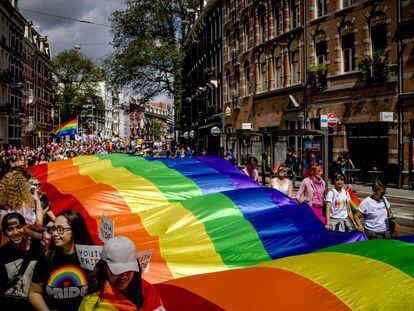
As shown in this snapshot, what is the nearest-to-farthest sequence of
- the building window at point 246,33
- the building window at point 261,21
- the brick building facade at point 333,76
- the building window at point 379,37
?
the brick building facade at point 333,76, the building window at point 379,37, the building window at point 261,21, the building window at point 246,33

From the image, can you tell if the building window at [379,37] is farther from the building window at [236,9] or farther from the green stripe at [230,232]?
the building window at [236,9]

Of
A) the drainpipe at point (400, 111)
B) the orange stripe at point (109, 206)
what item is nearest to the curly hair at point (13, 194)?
the orange stripe at point (109, 206)

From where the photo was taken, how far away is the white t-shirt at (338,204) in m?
8.09

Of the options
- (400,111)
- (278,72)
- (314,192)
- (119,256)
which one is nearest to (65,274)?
(119,256)

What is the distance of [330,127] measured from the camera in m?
24.1

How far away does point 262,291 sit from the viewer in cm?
339

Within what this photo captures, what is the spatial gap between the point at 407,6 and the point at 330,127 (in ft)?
21.9

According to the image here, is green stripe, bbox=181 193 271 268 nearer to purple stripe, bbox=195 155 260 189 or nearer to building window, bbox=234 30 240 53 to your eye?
purple stripe, bbox=195 155 260 189

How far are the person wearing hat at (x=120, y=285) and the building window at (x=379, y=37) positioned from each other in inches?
810

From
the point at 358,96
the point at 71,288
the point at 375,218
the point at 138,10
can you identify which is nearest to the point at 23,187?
the point at 71,288

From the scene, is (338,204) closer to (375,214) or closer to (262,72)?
(375,214)

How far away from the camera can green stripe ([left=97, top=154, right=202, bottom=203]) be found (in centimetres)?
933

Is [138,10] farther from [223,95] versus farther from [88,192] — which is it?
[88,192]

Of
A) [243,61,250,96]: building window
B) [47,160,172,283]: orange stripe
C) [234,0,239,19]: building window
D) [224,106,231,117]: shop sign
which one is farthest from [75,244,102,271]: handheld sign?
[224,106,231,117]: shop sign
